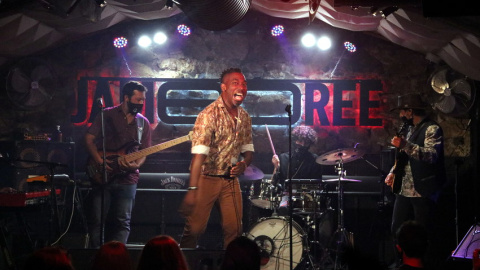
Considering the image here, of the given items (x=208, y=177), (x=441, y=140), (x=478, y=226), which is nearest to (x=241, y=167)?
(x=208, y=177)

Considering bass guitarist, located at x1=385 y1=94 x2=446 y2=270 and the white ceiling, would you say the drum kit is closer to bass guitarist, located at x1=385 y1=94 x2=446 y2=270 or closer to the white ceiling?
bass guitarist, located at x1=385 y1=94 x2=446 y2=270

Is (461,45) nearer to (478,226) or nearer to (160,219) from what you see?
(478,226)

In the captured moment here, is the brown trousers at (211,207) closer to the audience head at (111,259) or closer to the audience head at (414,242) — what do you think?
the audience head at (414,242)

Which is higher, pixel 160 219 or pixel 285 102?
pixel 285 102

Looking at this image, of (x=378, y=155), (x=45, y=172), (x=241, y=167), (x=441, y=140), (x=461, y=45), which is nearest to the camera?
(x=241, y=167)

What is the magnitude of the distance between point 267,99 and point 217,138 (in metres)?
4.72

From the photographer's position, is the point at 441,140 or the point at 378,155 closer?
the point at 441,140

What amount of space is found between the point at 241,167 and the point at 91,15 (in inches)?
163

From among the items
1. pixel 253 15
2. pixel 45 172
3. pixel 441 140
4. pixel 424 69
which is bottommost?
pixel 45 172

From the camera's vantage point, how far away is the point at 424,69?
10.5 m

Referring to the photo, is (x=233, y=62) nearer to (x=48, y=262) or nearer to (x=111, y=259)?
(x=111, y=259)

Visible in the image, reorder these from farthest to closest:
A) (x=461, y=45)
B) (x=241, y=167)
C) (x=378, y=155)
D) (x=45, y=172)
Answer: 1. (x=378, y=155)
2. (x=45, y=172)
3. (x=461, y=45)
4. (x=241, y=167)

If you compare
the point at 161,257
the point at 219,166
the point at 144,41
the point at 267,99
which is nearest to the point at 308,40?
the point at 267,99

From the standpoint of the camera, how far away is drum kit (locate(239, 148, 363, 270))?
811cm
